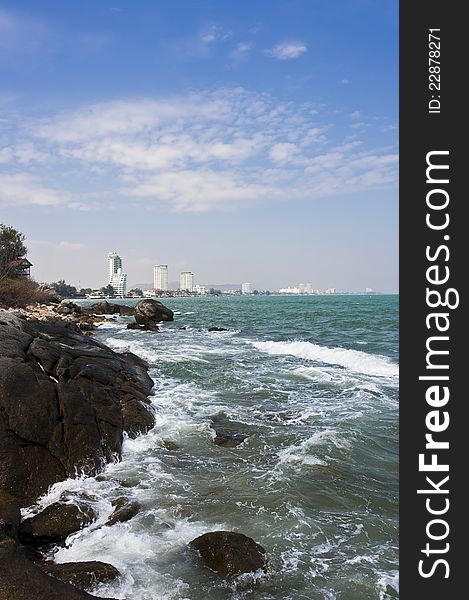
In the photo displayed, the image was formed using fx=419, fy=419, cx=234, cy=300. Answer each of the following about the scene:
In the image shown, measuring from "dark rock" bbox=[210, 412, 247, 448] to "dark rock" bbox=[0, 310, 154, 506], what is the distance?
6.26 feet

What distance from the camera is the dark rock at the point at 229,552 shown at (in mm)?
5832

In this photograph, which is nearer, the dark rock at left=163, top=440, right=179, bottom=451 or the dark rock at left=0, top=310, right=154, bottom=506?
the dark rock at left=0, top=310, right=154, bottom=506

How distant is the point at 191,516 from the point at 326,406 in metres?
8.33

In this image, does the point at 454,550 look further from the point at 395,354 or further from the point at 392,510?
the point at 395,354

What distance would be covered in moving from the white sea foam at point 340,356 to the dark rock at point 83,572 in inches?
675

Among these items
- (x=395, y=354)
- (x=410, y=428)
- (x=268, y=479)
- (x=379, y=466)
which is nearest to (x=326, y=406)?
(x=379, y=466)

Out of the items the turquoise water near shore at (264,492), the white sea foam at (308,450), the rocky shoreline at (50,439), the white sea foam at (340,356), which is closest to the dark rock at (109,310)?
the white sea foam at (340,356)

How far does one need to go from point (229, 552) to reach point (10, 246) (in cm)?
4888

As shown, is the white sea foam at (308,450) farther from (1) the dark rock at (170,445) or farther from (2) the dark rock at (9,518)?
(2) the dark rock at (9,518)

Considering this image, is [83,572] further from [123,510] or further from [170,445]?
[170,445]

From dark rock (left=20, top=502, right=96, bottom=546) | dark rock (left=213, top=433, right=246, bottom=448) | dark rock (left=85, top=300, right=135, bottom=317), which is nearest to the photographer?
dark rock (left=20, top=502, right=96, bottom=546)

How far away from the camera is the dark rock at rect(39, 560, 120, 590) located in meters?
5.20

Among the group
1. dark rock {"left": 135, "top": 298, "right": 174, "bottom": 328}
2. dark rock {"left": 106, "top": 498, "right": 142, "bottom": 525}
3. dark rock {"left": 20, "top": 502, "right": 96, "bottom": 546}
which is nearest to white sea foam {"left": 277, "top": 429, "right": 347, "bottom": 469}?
dark rock {"left": 106, "top": 498, "right": 142, "bottom": 525}

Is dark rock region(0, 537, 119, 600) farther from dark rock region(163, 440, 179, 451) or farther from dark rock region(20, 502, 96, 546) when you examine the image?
dark rock region(163, 440, 179, 451)
